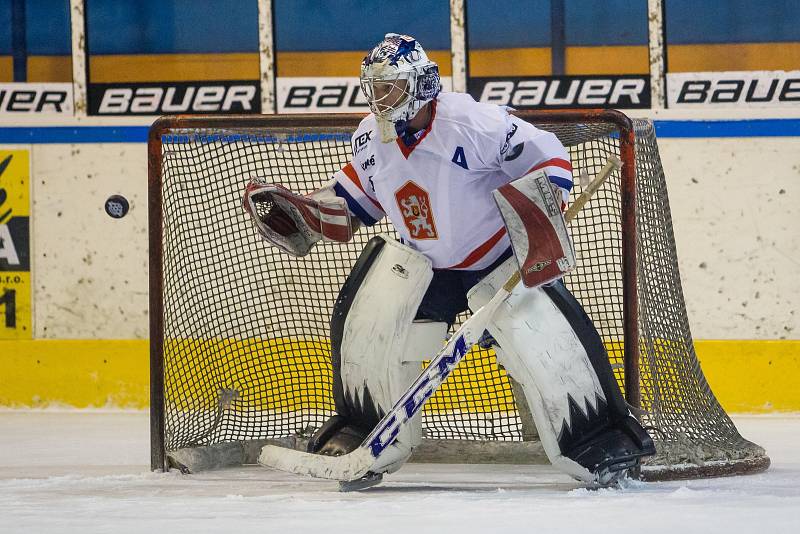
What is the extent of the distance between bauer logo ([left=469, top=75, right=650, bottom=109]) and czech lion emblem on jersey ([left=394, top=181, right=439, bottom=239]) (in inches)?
80.8

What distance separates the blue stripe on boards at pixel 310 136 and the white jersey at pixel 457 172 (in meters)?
0.95

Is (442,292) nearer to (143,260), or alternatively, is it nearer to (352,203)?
(352,203)

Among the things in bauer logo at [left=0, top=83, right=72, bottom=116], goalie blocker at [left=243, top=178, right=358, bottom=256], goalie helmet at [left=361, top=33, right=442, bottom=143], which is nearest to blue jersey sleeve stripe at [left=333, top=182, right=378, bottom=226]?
goalie blocker at [left=243, top=178, right=358, bottom=256]

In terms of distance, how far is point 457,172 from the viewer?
10.2 feet

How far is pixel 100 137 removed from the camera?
532cm

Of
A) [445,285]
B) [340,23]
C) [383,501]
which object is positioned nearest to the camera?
[383,501]

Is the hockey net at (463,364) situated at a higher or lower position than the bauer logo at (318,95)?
lower

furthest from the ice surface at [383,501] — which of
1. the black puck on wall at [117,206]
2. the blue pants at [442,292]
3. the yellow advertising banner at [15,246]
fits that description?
the black puck on wall at [117,206]

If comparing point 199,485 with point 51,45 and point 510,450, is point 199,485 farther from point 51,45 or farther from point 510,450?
point 51,45

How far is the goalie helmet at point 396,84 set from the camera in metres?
3.06

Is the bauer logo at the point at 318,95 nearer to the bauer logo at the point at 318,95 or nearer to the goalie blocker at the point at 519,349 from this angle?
the bauer logo at the point at 318,95

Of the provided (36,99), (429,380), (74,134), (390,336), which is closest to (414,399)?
(429,380)

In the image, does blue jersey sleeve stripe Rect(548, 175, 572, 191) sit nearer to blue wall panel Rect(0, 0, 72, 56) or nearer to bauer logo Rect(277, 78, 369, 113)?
bauer logo Rect(277, 78, 369, 113)

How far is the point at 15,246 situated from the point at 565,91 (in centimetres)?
246
